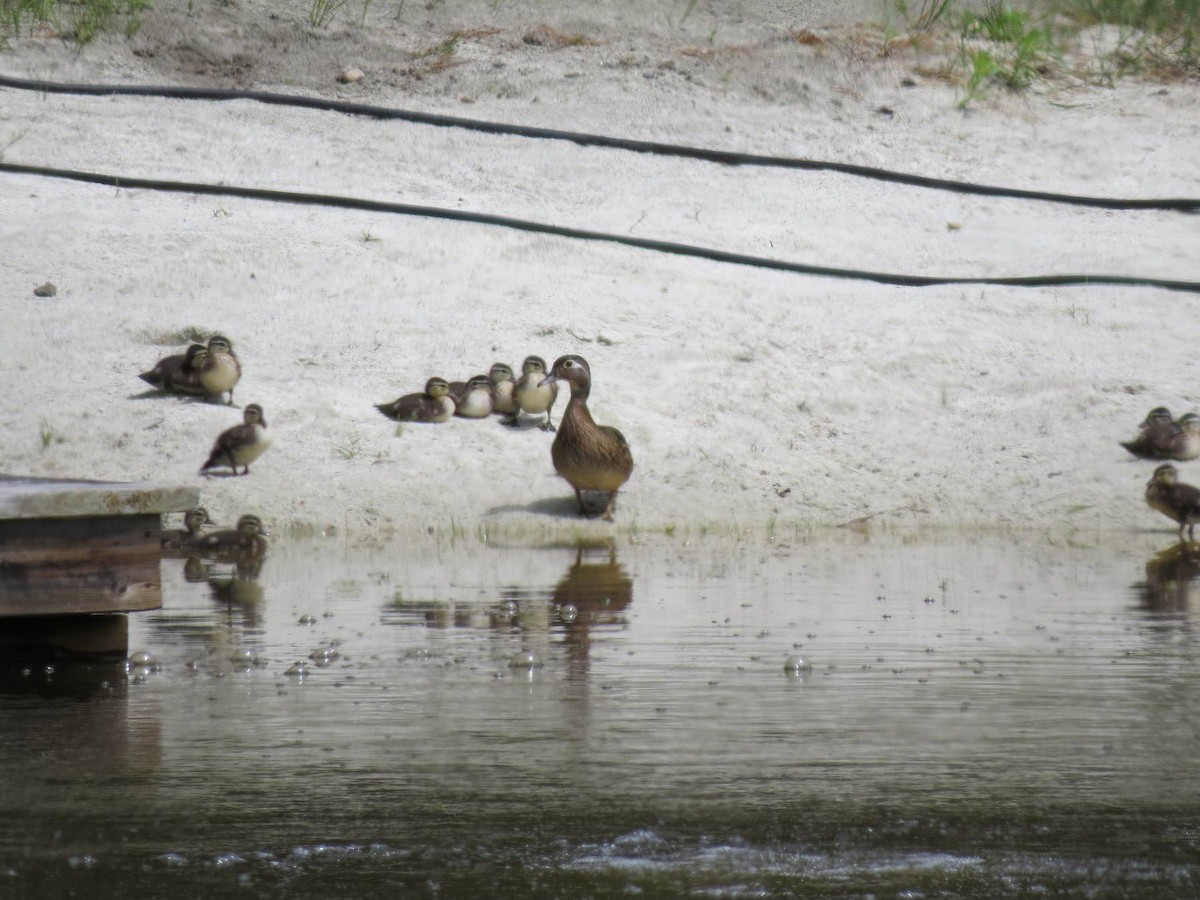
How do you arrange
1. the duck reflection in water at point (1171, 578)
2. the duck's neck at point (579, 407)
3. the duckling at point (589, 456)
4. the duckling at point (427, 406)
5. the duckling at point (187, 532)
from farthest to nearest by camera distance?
the duckling at point (427, 406) → the duck's neck at point (579, 407) → the duckling at point (589, 456) → the duckling at point (187, 532) → the duck reflection in water at point (1171, 578)

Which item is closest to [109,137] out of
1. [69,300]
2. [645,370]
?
[69,300]

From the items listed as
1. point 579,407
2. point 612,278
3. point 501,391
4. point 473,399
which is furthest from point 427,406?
point 612,278

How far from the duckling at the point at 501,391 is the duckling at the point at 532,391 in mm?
47

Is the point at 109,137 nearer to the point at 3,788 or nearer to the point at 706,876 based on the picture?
the point at 3,788

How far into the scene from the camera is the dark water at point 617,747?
12.2ft

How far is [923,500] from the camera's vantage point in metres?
10.5

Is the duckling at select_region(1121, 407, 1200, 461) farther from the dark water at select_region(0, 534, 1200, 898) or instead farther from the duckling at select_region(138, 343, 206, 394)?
the duckling at select_region(138, 343, 206, 394)

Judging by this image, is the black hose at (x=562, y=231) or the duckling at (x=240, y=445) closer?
the duckling at (x=240, y=445)

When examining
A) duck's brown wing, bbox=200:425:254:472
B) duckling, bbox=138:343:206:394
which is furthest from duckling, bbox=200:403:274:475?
duckling, bbox=138:343:206:394

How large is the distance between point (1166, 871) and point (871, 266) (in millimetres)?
10235

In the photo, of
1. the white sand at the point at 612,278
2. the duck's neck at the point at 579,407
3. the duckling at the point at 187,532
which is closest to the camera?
the duckling at the point at 187,532

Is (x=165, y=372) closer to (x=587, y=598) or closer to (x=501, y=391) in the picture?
(x=501, y=391)

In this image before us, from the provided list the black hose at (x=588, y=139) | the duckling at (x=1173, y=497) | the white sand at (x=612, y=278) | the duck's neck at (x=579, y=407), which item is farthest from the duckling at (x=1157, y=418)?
the black hose at (x=588, y=139)

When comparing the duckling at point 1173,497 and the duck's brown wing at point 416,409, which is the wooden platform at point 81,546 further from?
the duckling at point 1173,497
